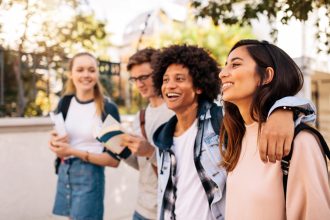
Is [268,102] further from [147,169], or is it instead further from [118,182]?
[118,182]

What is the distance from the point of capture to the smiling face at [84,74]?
10.7ft

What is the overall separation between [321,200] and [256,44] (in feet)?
2.50

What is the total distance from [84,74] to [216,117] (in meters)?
1.43

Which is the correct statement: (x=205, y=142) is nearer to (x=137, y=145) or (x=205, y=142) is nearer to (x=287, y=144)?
(x=137, y=145)

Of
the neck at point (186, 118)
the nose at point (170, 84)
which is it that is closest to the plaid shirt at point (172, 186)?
the neck at point (186, 118)

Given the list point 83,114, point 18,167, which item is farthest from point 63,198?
point 18,167

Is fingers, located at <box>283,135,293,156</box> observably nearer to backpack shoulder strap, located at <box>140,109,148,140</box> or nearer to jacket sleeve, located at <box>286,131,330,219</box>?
jacket sleeve, located at <box>286,131,330,219</box>

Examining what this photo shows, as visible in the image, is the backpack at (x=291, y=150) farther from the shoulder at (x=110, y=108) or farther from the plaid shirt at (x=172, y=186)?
the shoulder at (x=110, y=108)

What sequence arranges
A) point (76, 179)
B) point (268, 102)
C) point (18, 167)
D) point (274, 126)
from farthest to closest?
point (18, 167), point (76, 179), point (268, 102), point (274, 126)

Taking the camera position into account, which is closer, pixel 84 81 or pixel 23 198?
pixel 84 81

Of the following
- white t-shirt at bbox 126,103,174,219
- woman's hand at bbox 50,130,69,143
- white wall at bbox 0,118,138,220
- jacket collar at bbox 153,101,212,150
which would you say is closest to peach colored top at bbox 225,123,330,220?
jacket collar at bbox 153,101,212,150

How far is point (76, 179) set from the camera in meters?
3.10

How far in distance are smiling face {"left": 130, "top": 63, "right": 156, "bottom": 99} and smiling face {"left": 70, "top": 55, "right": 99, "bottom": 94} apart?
43cm

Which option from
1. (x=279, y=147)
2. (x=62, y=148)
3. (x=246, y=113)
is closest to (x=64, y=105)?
(x=62, y=148)
